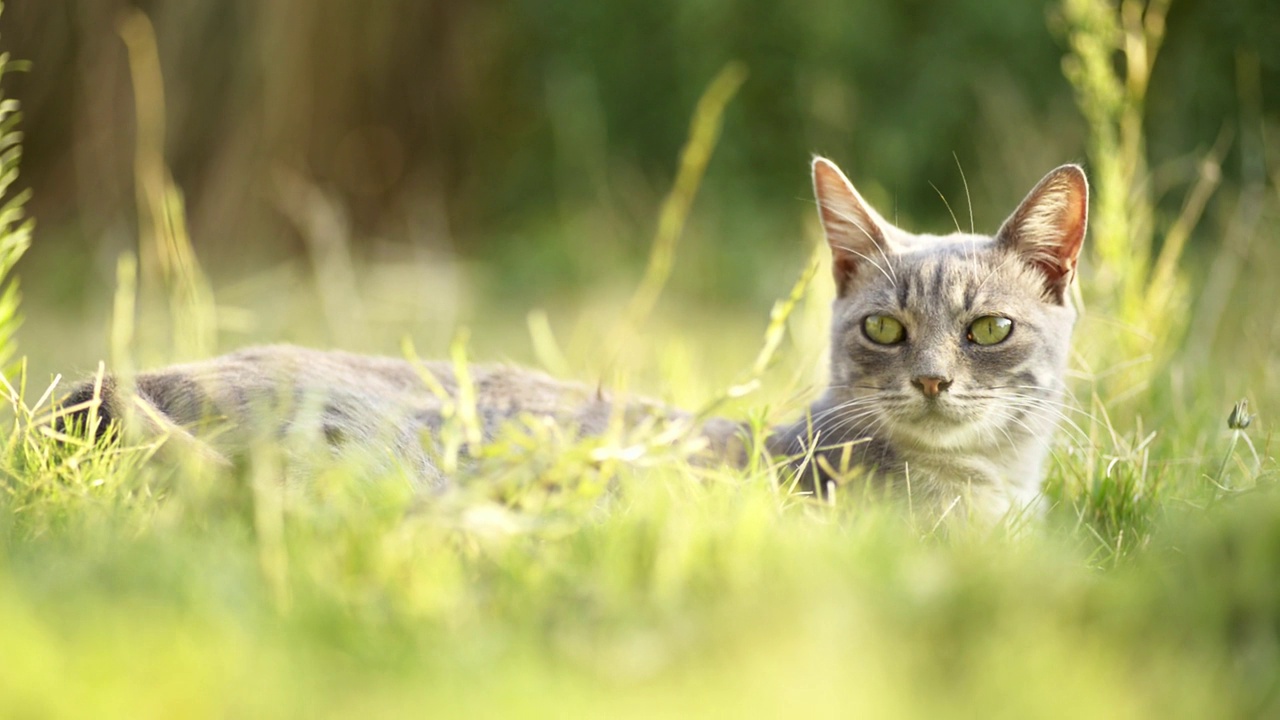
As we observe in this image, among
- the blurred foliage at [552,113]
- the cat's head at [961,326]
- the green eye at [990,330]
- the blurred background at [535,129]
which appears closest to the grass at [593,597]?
the cat's head at [961,326]

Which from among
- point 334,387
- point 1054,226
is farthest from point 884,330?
point 334,387

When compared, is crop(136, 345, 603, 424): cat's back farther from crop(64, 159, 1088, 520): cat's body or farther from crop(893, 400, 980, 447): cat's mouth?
crop(893, 400, 980, 447): cat's mouth

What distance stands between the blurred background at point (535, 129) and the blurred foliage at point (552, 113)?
0.01 meters

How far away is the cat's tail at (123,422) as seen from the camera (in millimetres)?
1645

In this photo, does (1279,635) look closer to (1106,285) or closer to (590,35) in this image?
(1106,285)

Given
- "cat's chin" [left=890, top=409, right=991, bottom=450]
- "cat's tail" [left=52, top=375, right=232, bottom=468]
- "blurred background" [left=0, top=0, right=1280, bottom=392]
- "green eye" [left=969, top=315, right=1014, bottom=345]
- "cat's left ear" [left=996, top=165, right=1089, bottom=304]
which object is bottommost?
"cat's chin" [left=890, top=409, right=991, bottom=450]

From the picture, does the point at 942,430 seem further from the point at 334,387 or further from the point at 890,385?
the point at 334,387

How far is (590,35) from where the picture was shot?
19.5 feet

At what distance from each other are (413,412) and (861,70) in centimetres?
396

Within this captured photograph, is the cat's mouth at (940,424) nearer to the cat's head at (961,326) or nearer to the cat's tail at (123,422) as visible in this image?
the cat's head at (961,326)

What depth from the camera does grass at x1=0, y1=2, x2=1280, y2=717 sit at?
102 centimetres

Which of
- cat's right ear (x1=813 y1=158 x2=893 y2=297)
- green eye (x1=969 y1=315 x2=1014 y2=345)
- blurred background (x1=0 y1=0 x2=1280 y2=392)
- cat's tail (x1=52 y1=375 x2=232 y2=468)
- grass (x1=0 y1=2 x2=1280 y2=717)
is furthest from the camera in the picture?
blurred background (x1=0 y1=0 x2=1280 y2=392)

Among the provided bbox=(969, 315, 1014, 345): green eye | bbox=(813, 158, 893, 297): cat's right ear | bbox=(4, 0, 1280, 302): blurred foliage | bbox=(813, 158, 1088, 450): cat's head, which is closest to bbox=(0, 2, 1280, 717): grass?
bbox=(813, 158, 1088, 450): cat's head

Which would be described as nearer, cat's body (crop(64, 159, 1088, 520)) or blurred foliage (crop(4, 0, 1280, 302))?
cat's body (crop(64, 159, 1088, 520))
